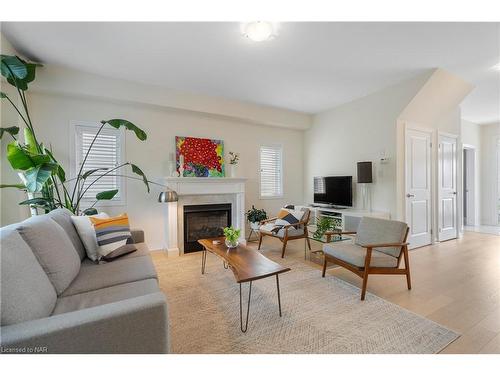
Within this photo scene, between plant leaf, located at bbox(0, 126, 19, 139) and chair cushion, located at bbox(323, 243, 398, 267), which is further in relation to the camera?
plant leaf, located at bbox(0, 126, 19, 139)

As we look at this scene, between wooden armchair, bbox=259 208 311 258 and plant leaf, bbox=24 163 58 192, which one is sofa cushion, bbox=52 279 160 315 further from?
wooden armchair, bbox=259 208 311 258

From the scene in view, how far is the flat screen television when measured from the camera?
14.9 ft

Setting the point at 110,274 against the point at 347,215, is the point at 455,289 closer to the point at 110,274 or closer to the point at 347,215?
the point at 347,215

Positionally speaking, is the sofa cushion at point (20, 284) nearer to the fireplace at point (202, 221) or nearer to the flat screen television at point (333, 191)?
the fireplace at point (202, 221)

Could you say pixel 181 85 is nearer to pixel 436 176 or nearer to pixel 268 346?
pixel 268 346

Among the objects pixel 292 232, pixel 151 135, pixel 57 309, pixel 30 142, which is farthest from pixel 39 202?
pixel 292 232

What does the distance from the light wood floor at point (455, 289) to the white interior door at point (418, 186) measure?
0.33 meters

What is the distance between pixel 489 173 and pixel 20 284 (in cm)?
931

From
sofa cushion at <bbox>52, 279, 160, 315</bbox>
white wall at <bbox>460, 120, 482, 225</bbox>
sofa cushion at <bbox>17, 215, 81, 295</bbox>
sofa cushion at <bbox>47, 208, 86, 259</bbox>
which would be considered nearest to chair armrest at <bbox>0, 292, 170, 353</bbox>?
sofa cushion at <bbox>52, 279, 160, 315</bbox>

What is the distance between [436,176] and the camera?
448 centimetres

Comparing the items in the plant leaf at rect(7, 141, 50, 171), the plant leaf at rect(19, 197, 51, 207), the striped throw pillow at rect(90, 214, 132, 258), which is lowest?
the striped throw pillow at rect(90, 214, 132, 258)

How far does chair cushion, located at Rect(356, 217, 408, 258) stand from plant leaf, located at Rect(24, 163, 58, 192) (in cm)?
340

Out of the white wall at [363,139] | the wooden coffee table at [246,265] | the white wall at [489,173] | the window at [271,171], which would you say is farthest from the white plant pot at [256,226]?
the white wall at [489,173]
